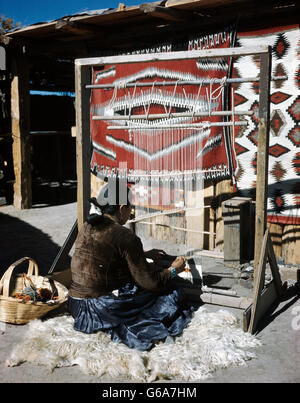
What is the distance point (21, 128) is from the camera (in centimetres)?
831

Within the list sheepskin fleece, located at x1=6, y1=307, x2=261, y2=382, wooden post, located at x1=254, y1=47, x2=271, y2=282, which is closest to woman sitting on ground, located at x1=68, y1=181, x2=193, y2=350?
sheepskin fleece, located at x1=6, y1=307, x2=261, y2=382

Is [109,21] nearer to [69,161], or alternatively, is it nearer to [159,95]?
[159,95]

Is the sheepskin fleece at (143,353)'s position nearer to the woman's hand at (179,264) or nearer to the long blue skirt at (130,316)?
the long blue skirt at (130,316)

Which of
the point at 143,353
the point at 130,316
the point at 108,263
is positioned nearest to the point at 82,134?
the point at 108,263

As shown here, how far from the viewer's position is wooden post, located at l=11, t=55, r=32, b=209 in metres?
8.17

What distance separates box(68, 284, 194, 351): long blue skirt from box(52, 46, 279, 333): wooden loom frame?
0.66 m

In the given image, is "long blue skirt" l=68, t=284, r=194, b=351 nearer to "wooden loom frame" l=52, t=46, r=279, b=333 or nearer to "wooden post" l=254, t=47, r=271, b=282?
"wooden loom frame" l=52, t=46, r=279, b=333

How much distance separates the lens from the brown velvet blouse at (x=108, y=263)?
3381mm

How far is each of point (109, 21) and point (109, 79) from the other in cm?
75

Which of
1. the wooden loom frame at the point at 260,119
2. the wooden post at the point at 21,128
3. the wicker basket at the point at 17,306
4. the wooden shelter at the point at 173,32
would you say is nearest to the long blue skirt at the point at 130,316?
the wicker basket at the point at 17,306

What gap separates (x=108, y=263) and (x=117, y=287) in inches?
9.4

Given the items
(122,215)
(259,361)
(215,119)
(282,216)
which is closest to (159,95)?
(215,119)

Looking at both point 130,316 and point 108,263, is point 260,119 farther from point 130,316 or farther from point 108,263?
point 130,316

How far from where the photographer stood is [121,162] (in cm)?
602
